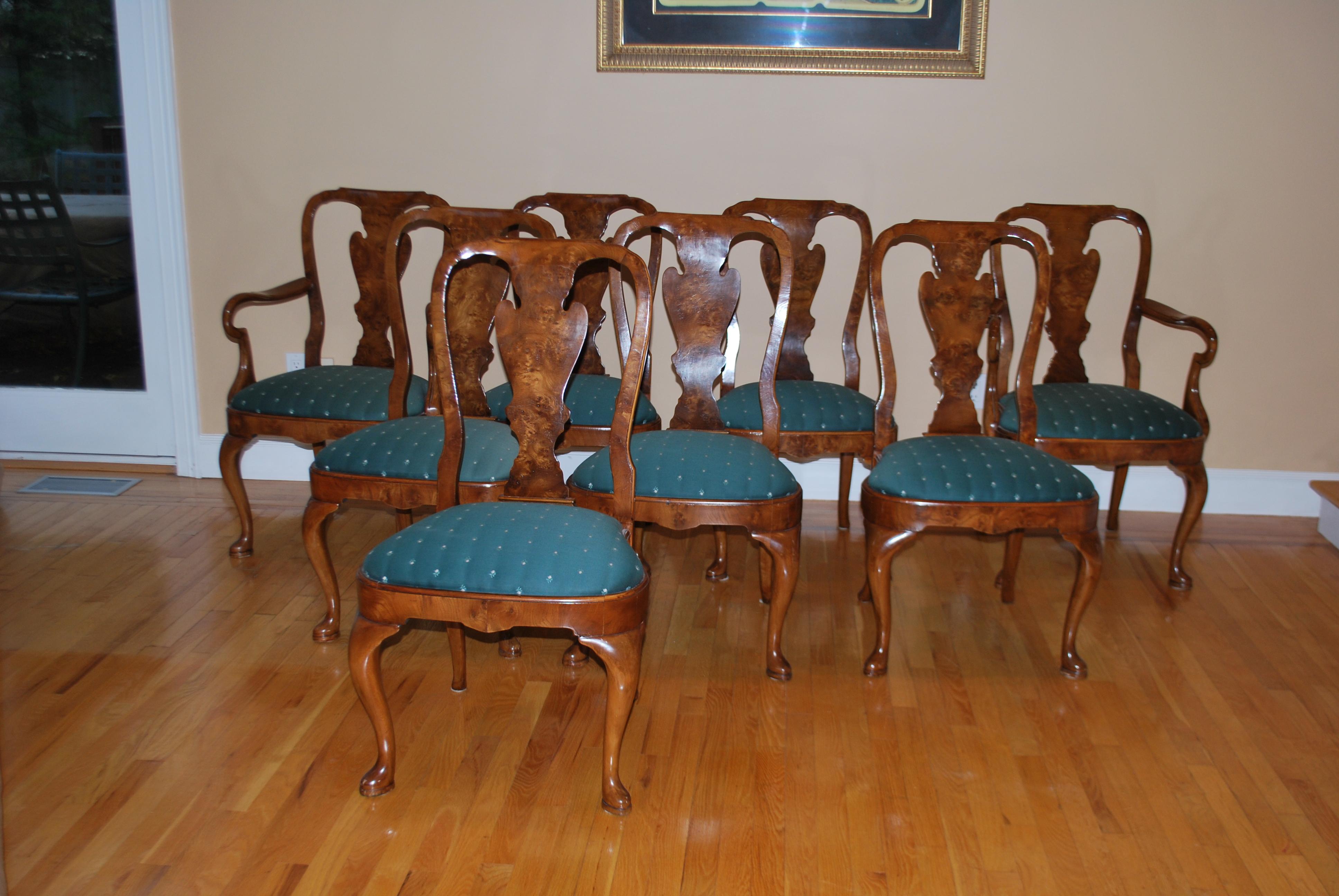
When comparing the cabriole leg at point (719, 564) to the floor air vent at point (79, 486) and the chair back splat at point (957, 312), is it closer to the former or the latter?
the chair back splat at point (957, 312)

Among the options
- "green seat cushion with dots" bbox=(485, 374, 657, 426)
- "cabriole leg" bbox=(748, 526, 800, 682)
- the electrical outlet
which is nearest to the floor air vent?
the electrical outlet

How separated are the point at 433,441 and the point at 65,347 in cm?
229

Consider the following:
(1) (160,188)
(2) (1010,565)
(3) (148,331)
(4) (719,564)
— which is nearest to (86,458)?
(3) (148,331)

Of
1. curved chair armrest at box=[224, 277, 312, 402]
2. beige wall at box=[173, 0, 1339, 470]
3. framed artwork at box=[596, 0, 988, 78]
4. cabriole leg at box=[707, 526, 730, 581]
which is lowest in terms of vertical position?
cabriole leg at box=[707, 526, 730, 581]

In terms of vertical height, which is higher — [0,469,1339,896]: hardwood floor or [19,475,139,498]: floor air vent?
[19,475,139,498]: floor air vent

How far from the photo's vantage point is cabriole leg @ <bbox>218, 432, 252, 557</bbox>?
3.12m

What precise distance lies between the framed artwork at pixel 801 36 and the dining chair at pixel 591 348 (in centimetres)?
52

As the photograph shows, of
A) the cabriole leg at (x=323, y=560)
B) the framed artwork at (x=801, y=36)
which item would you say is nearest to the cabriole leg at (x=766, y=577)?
the cabriole leg at (x=323, y=560)

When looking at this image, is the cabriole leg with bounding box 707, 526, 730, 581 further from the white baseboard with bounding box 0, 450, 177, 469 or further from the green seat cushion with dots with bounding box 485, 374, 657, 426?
the white baseboard with bounding box 0, 450, 177, 469

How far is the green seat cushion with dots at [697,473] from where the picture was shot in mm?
2305

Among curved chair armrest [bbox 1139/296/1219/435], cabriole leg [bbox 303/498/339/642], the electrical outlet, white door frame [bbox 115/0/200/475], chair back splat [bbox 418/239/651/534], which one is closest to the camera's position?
chair back splat [bbox 418/239/651/534]

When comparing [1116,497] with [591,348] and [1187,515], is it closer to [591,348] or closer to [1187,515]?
[1187,515]

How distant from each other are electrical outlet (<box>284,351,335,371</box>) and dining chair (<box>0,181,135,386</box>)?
2.11ft

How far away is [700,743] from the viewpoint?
2.22 metres
